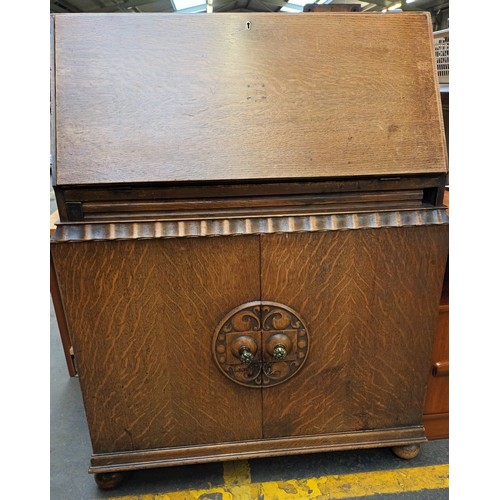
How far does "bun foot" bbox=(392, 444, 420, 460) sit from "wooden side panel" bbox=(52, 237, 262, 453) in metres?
0.54

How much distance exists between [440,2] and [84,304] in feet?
27.5

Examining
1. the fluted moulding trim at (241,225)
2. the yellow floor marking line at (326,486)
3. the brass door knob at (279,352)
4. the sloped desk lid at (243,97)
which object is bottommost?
the yellow floor marking line at (326,486)

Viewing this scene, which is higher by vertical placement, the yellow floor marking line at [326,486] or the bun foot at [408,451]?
the bun foot at [408,451]

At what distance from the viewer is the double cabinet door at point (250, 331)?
3.61ft

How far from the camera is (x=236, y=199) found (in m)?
1.13

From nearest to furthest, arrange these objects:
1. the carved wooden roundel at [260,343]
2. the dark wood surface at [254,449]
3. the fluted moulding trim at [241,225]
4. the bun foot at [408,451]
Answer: the fluted moulding trim at [241,225], the carved wooden roundel at [260,343], the dark wood surface at [254,449], the bun foot at [408,451]

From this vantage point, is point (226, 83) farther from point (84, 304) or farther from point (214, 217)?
point (84, 304)

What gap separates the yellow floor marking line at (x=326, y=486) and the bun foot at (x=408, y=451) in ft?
0.15

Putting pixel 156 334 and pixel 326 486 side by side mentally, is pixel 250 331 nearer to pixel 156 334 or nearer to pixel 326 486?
pixel 156 334

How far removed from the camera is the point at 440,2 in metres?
7.02

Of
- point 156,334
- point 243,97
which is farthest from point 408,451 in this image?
point 243,97

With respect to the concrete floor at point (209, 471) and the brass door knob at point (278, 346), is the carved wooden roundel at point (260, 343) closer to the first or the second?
the brass door knob at point (278, 346)

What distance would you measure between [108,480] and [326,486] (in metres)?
0.74

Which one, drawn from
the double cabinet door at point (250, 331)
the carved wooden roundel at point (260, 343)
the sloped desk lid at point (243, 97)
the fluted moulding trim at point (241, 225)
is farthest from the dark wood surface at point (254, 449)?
the sloped desk lid at point (243, 97)
